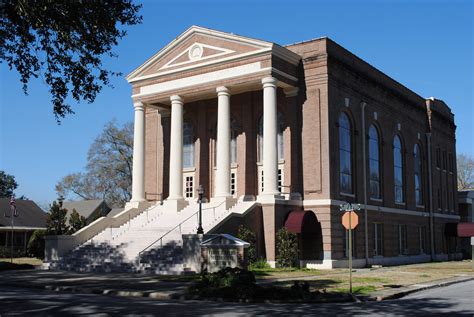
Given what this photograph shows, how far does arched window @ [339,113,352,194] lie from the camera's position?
1459 inches

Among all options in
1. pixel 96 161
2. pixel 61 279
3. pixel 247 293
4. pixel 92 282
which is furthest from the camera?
pixel 96 161

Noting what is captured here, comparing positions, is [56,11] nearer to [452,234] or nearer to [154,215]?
[154,215]

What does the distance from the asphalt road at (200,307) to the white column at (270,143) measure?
14956mm

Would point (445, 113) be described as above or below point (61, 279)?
above

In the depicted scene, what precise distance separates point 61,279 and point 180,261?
551 centimetres

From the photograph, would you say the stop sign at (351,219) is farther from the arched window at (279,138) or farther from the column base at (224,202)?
the arched window at (279,138)

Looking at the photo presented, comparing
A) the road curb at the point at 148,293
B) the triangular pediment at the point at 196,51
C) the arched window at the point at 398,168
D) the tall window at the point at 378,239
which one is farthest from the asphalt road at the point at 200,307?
the arched window at the point at 398,168

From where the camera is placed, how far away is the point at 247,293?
60.1 feet

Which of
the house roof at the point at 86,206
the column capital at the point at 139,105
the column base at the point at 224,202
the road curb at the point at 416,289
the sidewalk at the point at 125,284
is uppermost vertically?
the column capital at the point at 139,105

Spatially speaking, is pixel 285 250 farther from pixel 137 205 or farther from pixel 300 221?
pixel 137 205

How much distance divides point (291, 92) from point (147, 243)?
1210 centimetres

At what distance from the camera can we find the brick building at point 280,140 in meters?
34.2

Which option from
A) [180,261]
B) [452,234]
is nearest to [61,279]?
[180,261]

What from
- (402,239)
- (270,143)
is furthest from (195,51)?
(402,239)
